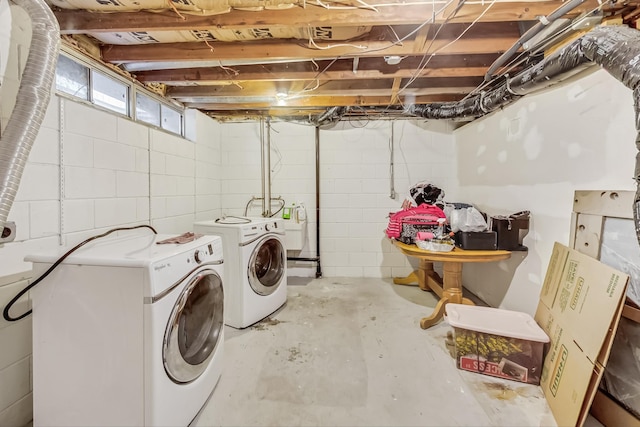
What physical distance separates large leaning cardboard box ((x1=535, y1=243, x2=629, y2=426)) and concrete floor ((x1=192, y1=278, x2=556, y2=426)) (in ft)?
0.51

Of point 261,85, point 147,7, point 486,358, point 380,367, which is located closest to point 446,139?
point 261,85

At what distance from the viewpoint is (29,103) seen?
43.6 inches

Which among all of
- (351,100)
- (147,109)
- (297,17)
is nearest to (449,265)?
(351,100)

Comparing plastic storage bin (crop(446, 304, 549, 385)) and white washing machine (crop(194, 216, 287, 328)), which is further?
white washing machine (crop(194, 216, 287, 328))

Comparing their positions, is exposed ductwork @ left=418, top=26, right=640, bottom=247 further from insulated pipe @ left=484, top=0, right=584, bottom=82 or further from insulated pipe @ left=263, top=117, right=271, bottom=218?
insulated pipe @ left=263, top=117, right=271, bottom=218

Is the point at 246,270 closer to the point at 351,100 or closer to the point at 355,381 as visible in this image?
the point at 355,381

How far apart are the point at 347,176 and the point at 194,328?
8.20 feet

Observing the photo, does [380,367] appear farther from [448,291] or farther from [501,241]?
[501,241]

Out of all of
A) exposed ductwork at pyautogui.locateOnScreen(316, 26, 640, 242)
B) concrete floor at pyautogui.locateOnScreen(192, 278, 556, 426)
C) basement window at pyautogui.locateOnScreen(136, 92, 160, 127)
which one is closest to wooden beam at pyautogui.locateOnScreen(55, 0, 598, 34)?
exposed ductwork at pyautogui.locateOnScreen(316, 26, 640, 242)

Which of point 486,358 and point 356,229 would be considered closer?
point 486,358

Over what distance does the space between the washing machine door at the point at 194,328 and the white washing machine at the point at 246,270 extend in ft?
1.79

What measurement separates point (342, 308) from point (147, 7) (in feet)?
8.66

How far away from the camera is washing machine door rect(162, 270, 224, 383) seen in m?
1.19

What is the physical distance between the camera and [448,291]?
2309mm
